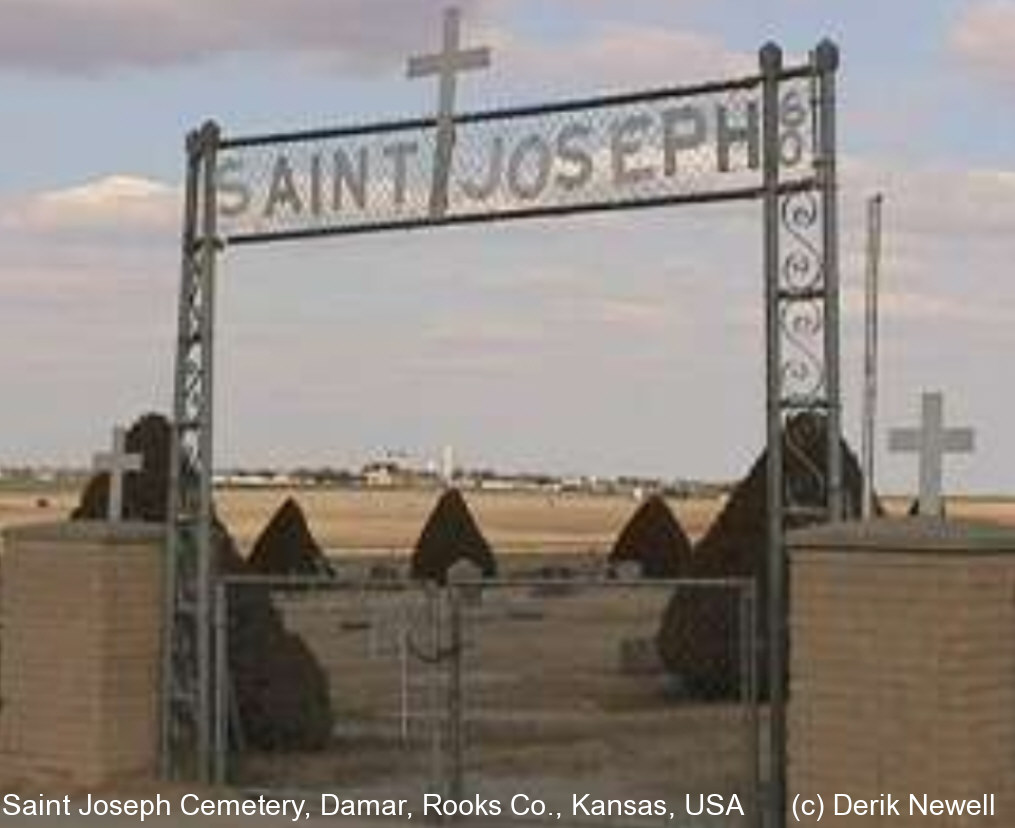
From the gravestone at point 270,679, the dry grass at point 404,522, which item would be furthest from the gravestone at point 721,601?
the dry grass at point 404,522

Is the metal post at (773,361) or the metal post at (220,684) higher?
the metal post at (773,361)

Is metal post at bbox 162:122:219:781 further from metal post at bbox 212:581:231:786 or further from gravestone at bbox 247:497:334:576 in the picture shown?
gravestone at bbox 247:497:334:576

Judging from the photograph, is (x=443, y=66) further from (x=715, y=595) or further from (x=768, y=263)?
(x=715, y=595)

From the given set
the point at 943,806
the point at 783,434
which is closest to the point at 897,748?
the point at 943,806

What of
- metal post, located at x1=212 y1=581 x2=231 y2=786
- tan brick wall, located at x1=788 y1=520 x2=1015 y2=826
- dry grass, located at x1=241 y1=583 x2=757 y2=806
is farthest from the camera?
dry grass, located at x1=241 y1=583 x2=757 y2=806

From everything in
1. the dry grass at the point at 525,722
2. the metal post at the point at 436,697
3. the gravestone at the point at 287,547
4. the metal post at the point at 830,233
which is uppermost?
the metal post at the point at 830,233

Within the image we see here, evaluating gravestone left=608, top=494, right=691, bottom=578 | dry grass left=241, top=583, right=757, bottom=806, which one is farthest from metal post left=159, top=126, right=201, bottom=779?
gravestone left=608, top=494, right=691, bottom=578

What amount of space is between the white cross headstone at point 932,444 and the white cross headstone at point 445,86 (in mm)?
3083

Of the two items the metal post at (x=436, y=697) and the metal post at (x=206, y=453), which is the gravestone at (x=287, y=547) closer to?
the metal post at (x=436, y=697)

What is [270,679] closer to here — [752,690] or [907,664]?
[752,690]

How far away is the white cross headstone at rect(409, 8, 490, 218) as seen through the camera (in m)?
12.2

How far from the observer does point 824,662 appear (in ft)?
33.3

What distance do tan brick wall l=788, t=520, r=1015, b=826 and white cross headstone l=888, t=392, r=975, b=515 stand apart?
427 mm

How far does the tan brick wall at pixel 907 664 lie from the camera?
377 inches
